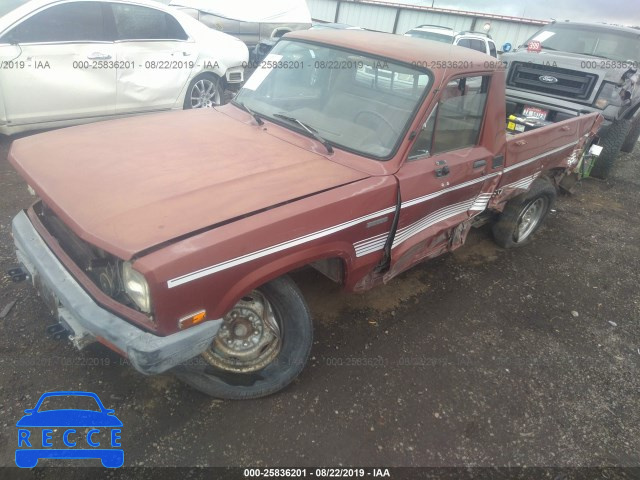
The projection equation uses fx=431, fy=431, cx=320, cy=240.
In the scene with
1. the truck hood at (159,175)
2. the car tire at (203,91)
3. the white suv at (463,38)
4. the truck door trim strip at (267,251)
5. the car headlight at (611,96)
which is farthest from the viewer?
the white suv at (463,38)

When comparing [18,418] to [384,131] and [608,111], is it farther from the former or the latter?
[608,111]

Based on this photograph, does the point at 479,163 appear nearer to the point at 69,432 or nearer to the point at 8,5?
the point at 69,432

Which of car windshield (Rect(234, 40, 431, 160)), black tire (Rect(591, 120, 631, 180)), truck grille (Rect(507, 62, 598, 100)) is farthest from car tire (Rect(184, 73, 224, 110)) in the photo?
black tire (Rect(591, 120, 631, 180))

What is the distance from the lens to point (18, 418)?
2.27m

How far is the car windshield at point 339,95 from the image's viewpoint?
2686mm

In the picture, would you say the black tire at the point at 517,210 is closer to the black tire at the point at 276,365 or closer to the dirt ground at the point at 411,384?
the dirt ground at the point at 411,384

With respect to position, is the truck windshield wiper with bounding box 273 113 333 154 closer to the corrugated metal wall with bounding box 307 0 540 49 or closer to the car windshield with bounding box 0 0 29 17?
the car windshield with bounding box 0 0 29 17

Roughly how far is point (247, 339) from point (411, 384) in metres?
1.11

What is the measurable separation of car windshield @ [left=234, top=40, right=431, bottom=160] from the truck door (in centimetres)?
21

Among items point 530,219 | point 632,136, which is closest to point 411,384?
point 530,219

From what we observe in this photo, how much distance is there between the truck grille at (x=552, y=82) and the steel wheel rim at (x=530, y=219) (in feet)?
7.94

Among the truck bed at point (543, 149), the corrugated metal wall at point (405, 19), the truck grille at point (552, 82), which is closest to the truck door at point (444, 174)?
the truck bed at point (543, 149)

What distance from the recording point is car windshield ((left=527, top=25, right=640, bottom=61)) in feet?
21.8

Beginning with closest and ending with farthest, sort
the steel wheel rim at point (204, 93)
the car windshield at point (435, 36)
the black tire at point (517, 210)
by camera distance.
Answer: the black tire at point (517, 210)
the steel wheel rim at point (204, 93)
the car windshield at point (435, 36)
